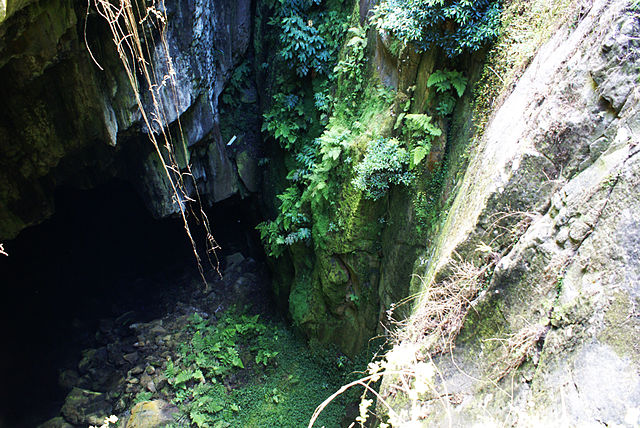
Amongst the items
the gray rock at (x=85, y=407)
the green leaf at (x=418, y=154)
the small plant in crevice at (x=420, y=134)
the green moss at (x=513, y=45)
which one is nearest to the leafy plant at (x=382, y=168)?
the small plant in crevice at (x=420, y=134)

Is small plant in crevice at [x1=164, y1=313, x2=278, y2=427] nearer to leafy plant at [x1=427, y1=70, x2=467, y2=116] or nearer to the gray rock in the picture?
the gray rock

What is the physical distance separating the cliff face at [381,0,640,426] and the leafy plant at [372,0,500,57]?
83 centimetres

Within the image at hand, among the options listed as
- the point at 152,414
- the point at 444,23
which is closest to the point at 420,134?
the point at 444,23

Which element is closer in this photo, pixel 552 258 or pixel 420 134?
pixel 552 258

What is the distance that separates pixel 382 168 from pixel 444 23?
2.04m

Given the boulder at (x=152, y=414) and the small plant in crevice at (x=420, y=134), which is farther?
the boulder at (x=152, y=414)

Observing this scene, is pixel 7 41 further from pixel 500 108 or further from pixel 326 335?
pixel 326 335

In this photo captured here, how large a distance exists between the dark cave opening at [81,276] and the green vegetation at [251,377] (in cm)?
224

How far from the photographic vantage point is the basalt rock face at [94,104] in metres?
4.96

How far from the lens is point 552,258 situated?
2.65 m

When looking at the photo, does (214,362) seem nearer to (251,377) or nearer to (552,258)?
(251,377)

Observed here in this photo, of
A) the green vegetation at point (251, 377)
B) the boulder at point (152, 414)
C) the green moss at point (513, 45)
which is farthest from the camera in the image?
the green vegetation at point (251, 377)

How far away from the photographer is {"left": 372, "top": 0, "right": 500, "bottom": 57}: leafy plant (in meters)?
4.39

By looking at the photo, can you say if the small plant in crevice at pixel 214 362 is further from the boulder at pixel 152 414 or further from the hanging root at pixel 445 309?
the hanging root at pixel 445 309
